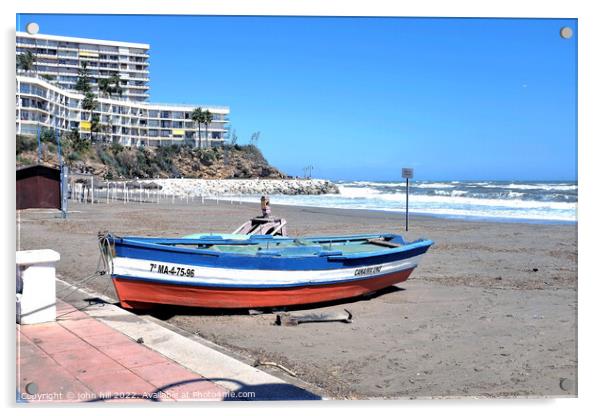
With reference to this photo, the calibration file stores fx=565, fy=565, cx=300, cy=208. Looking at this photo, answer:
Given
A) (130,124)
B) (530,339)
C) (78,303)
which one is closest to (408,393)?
(530,339)

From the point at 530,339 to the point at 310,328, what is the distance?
2.48m

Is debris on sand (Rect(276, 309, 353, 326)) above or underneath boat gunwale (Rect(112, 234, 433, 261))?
underneath

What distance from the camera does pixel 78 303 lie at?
22.2ft

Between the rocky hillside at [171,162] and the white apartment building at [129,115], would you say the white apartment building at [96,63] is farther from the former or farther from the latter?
the rocky hillside at [171,162]

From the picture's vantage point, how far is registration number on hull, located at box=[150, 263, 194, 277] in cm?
642

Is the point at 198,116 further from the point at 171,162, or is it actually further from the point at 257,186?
the point at 257,186

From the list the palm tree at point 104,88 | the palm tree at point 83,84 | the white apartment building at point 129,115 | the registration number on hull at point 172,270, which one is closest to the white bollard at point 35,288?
the registration number on hull at point 172,270

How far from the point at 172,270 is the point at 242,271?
33.7 inches

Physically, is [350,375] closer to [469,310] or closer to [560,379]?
[560,379]

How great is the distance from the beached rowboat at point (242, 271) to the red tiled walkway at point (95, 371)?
1.22 meters

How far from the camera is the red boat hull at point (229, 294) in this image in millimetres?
6520

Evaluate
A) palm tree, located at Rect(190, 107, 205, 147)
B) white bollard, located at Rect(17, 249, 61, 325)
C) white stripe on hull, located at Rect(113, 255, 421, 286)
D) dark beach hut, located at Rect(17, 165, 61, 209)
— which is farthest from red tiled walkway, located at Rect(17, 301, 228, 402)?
palm tree, located at Rect(190, 107, 205, 147)

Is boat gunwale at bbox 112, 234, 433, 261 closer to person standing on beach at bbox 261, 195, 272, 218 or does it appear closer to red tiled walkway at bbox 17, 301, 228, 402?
person standing on beach at bbox 261, 195, 272, 218
